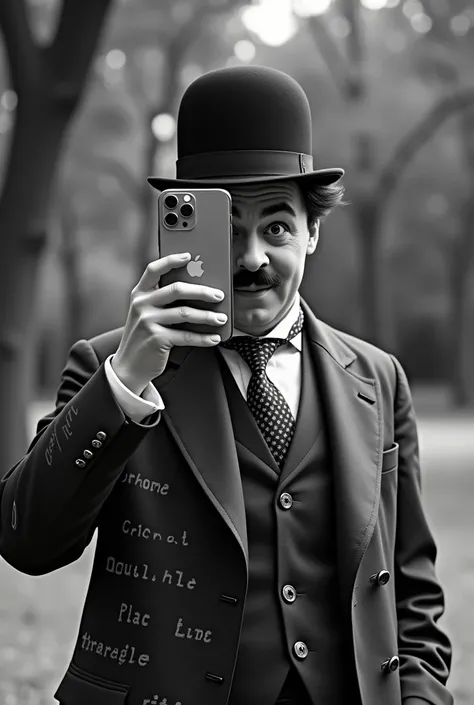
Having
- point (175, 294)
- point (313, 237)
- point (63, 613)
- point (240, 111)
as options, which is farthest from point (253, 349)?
point (63, 613)

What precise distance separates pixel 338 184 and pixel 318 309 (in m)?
34.9

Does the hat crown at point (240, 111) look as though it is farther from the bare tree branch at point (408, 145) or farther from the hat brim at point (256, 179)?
the bare tree branch at point (408, 145)

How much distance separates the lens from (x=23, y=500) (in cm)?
242

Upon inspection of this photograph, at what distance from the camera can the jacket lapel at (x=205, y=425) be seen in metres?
2.49

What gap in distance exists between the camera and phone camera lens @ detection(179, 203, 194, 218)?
8.09 ft

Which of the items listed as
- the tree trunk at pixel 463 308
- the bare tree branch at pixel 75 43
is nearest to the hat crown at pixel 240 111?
the bare tree branch at pixel 75 43

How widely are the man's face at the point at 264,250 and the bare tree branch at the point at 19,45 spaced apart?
790 cm

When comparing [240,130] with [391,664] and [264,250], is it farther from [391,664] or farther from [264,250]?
[391,664]

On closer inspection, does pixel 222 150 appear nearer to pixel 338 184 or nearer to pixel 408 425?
pixel 338 184

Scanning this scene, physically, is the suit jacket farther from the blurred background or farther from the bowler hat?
the blurred background

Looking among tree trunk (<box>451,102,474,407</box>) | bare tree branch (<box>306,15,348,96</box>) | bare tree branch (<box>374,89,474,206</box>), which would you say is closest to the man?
bare tree branch (<box>374,89,474,206</box>)

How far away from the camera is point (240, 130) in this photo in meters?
2.69

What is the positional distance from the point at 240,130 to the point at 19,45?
8.04 metres

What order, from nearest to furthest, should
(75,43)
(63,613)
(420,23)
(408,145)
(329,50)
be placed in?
(63,613), (75,43), (408,145), (420,23), (329,50)
